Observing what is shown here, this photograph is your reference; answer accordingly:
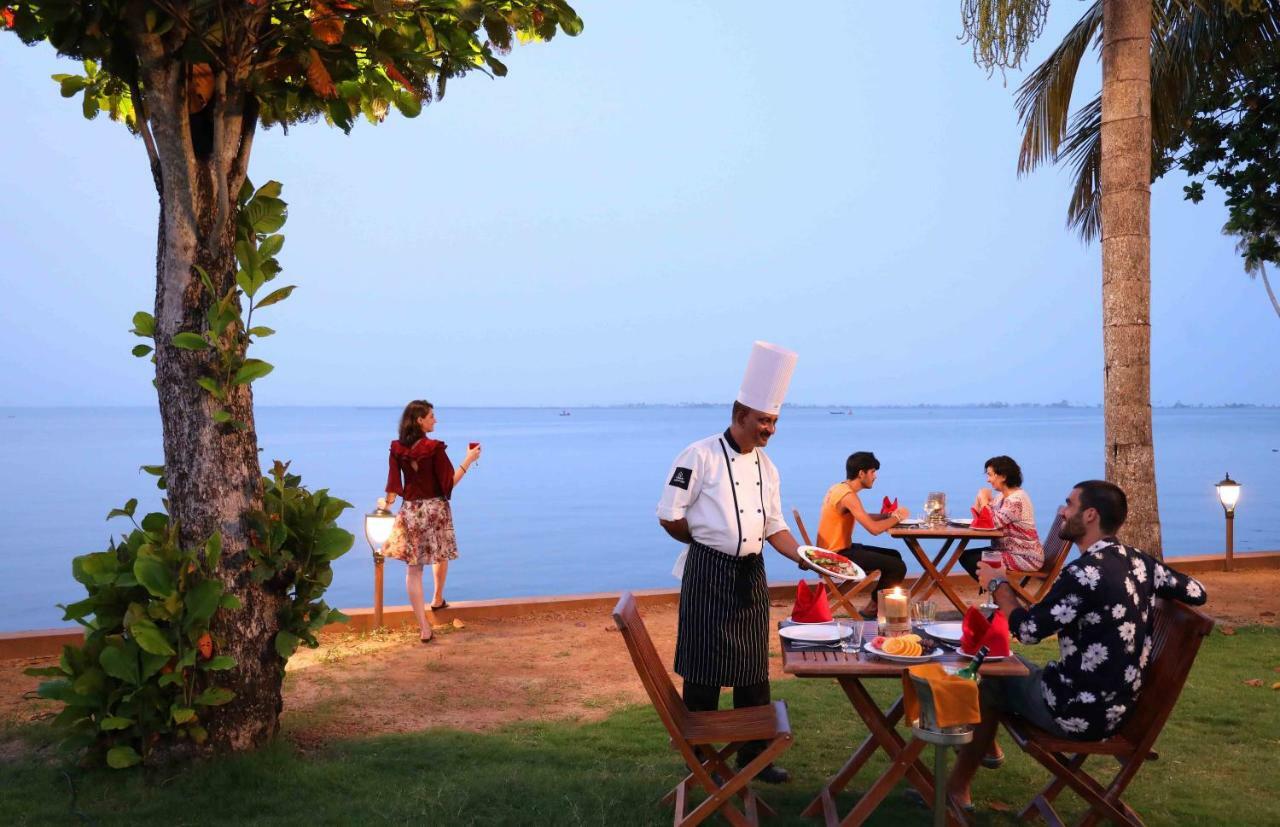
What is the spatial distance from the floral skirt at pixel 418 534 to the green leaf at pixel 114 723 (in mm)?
3007

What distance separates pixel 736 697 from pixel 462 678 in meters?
2.45

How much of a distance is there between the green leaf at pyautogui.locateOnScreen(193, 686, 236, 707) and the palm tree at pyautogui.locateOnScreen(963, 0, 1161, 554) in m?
5.80

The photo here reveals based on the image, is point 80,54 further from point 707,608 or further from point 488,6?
point 707,608

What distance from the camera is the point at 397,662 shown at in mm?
6867

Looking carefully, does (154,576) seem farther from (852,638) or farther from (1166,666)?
(1166,666)

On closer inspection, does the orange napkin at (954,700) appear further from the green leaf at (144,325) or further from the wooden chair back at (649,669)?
the green leaf at (144,325)

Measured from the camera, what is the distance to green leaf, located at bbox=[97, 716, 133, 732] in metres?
4.39

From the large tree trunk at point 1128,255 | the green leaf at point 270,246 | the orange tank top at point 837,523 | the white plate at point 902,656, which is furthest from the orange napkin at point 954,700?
the large tree trunk at point 1128,255

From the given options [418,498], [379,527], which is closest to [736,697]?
[379,527]

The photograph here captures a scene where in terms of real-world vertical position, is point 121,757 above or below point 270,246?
below

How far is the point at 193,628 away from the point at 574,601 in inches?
173

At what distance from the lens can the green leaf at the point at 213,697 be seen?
14.7 ft

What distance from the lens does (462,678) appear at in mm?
6508

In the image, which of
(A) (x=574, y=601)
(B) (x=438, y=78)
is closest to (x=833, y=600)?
(A) (x=574, y=601)
